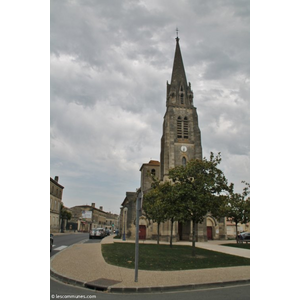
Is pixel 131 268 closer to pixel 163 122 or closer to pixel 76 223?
pixel 163 122

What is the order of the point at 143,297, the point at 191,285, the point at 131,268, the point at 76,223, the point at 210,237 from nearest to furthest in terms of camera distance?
1. the point at 143,297
2. the point at 191,285
3. the point at 131,268
4. the point at 210,237
5. the point at 76,223

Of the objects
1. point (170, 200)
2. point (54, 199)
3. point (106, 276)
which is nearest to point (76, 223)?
point (54, 199)

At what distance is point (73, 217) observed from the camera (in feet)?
248

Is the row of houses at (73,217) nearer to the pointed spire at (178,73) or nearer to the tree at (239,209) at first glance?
the tree at (239,209)

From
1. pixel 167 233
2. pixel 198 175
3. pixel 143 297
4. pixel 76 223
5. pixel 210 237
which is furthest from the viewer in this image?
pixel 76 223

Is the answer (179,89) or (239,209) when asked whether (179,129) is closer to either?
(179,89)

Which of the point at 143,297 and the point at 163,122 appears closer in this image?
the point at 143,297

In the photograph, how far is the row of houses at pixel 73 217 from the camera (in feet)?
134

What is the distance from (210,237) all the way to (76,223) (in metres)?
46.9

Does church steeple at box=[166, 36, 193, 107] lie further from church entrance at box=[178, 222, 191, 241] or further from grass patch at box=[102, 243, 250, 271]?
grass patch at box=[102, 243, 250, 271]

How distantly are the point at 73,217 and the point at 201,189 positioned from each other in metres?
69.2

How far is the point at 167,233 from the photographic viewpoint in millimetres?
31422

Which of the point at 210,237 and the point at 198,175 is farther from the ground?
the point at 198,175

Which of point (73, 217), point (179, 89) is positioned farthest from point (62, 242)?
point (73, 217)
